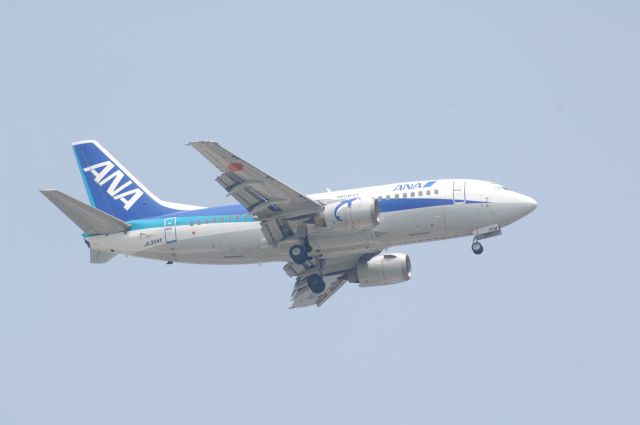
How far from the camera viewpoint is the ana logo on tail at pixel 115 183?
62344mm

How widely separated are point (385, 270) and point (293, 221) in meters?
7.75

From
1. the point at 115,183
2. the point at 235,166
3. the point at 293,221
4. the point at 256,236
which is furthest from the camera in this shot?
the point at 115,183

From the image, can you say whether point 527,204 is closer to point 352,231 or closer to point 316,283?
point 352,231

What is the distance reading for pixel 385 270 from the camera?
62.3 m

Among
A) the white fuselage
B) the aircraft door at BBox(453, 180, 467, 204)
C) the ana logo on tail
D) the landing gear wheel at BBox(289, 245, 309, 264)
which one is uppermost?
the ana logo on tail

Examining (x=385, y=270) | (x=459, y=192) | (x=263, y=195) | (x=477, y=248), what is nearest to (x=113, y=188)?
(x=263, y=195)

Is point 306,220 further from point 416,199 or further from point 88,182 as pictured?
point 88,182

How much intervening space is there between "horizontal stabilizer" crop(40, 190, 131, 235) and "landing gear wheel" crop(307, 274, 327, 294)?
9.84 meters

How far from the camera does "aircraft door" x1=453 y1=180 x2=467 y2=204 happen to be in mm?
56125

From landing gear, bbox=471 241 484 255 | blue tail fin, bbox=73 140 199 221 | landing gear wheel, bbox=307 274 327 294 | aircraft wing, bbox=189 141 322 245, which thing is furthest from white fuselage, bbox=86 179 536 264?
landing gear wheel, bbox=307 274 327 294

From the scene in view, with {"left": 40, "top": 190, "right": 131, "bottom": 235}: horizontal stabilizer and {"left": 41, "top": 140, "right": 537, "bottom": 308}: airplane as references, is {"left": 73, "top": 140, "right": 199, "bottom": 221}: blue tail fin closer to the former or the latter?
{"left": 41, "top": 140, "right": 537, "bottom": 308}: airplane

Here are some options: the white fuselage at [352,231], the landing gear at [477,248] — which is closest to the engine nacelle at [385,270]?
the white fuselage at [352,231]

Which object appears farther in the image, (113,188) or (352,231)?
(113,188)

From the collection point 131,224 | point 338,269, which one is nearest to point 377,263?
point 338,269
